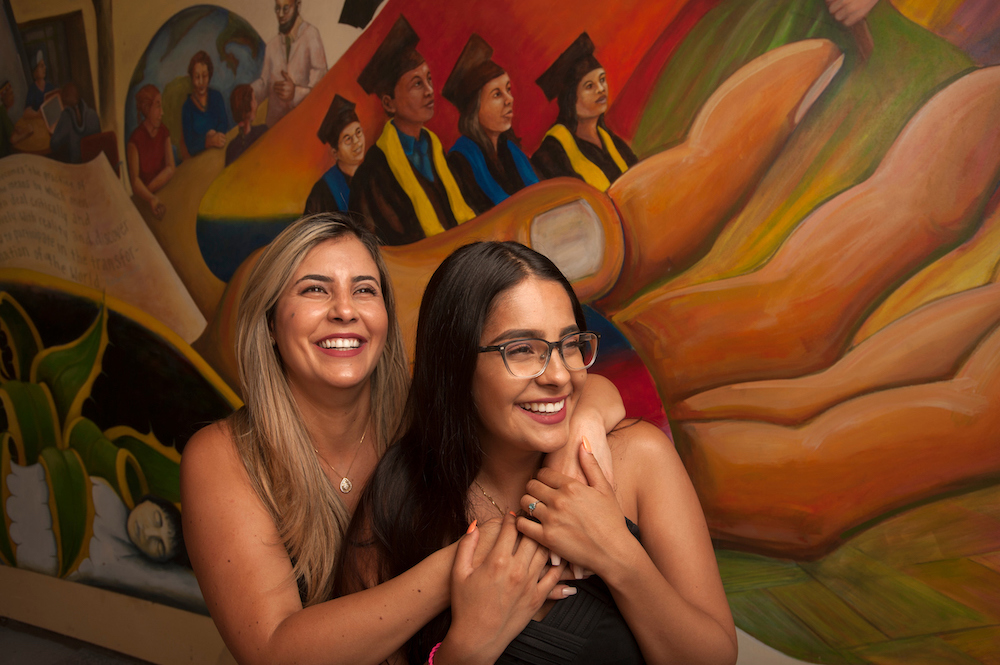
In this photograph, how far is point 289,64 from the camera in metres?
2.83

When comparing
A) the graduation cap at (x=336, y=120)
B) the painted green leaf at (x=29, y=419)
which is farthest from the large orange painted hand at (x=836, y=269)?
the painted green leaf at (x=29, y=419)

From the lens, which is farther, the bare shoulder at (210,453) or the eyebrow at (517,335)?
the bare shoulder at (210,453)

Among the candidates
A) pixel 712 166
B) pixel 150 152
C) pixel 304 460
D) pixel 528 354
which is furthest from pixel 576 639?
pixel 150 152

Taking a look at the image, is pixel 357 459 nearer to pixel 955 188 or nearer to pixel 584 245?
pixel 584 245

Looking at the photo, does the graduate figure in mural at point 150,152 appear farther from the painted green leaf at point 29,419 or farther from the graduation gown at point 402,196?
the painted green leaf at point 29,419

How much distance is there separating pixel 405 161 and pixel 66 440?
246 cm

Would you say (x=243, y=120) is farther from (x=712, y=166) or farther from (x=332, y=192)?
(x=712, y=166)

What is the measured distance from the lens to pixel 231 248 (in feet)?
A: 9.93

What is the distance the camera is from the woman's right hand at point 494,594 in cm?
134

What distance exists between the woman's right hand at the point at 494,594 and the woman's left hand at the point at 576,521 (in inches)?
Answer: 2.0

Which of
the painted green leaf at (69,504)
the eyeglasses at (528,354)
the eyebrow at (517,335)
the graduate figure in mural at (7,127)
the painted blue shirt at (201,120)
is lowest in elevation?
the painted green leaf at (69,504)

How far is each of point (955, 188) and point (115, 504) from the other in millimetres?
3766

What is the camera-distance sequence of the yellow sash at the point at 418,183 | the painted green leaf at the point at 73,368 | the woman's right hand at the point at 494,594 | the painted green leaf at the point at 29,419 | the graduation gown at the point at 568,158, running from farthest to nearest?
the painted green leaf at the point at 29,419, the painted green leaf at the point at 73,368, the yellow sash at the point at 418,183, the graduation gown at the point at 568,158, the woman's right hand at the point at 494,594

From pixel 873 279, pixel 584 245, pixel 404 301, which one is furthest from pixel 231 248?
pixel 873 279
